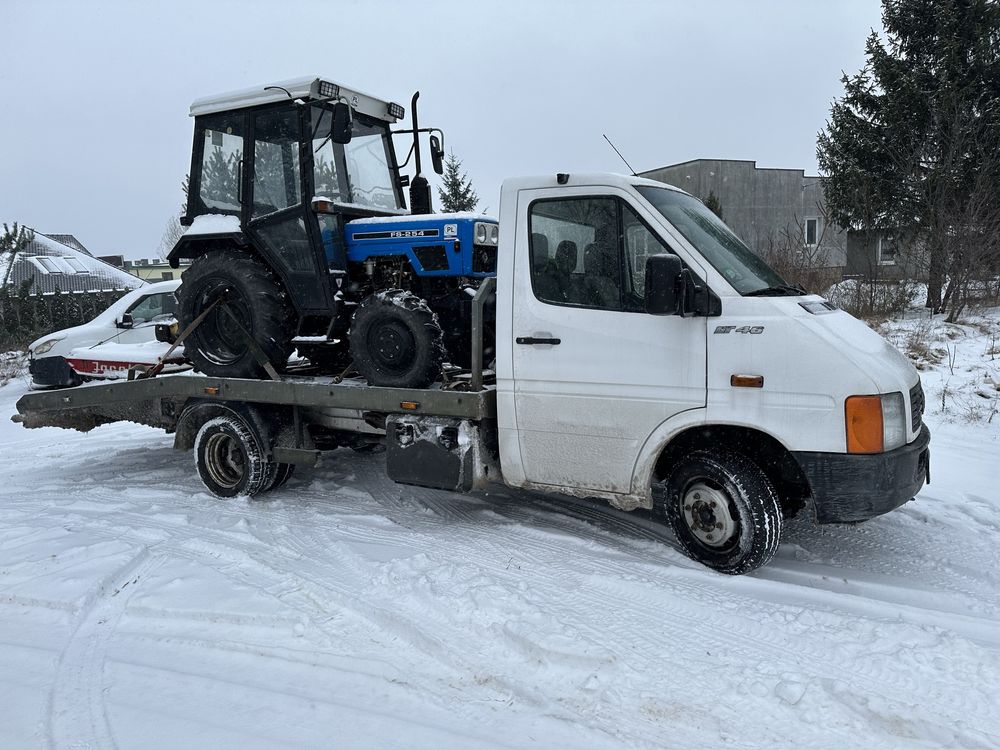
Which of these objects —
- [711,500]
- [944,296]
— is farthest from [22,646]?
[944,296]

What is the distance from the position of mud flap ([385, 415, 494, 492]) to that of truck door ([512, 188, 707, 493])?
14.1 inches

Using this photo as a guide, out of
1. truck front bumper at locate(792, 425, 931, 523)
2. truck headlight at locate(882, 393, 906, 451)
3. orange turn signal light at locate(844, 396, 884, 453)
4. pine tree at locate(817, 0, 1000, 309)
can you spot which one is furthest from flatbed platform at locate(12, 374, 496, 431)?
pine tree at locate(817, 0, 1000, 309)

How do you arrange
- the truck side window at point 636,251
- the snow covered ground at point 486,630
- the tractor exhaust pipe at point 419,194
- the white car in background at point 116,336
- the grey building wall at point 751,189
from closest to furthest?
the snow covered ground at point 486,630 < the truck side window at point 636,251 < the tractor exhaust pipe at point 419,194 < the white car in background at point 116,336 < the grey building wall at point 751,189

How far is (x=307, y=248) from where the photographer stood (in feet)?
19.7

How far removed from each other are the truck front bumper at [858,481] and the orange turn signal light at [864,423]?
5 centimetres

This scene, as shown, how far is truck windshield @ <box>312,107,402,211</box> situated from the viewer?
6090 millimetres

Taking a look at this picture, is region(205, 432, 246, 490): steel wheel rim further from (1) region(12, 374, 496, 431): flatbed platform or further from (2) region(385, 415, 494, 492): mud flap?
(2) region(385, 415, 494, 492): mud flap

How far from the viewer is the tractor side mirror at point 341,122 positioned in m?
5.42

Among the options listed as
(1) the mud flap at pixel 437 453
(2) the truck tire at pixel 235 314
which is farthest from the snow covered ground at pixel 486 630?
(2) the truck tire at pixel 235 314

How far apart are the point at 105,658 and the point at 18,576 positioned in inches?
57.8

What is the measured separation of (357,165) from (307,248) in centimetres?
106

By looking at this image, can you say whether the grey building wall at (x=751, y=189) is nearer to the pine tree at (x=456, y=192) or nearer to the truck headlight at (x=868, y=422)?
the pine tree at (x=456, y=192)

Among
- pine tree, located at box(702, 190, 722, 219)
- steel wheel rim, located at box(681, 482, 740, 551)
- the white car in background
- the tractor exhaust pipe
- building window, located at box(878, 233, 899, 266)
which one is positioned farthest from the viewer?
building window, located at box(878, 233, 899, 266)

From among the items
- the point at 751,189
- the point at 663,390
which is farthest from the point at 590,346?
the point at 751,189
